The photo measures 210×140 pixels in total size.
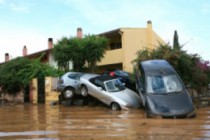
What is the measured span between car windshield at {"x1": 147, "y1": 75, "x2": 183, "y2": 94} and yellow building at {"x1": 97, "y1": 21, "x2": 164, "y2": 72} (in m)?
16.0

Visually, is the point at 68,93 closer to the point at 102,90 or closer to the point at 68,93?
the point at 68,93

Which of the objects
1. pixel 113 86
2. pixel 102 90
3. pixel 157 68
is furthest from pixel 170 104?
pixel 102 90

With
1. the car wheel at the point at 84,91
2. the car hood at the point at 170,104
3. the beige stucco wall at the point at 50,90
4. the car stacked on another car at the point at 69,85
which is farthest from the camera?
the beige stucco wall at the point at 50,90

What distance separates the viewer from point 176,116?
51.4 ft

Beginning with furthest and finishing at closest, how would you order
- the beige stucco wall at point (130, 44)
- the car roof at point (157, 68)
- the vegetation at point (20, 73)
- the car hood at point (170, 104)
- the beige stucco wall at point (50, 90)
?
the beige stucco wall at point (130, 44), the vegetation at point (20, 73), the beige stucco wall at point (50, 90), the car roof at point (157, 68), the car hood at point (170, 104)

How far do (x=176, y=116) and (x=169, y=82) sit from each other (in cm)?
244

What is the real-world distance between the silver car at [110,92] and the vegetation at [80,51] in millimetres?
9692

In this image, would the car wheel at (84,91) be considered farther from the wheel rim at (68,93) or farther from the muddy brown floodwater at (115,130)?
the muddy brown floodwater at (115,130)

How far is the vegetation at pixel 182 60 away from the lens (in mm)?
22812

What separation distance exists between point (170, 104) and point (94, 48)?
17.0 metres

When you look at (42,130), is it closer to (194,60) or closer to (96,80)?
(96,80)

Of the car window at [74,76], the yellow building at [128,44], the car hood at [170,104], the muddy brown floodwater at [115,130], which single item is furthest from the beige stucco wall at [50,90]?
the muddy brown floodwater at [115,130]

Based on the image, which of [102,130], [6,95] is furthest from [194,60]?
[6,95]

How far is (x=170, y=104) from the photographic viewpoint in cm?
1617
